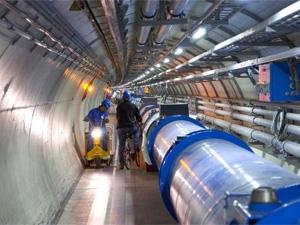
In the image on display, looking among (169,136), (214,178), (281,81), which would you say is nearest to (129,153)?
(169,136)

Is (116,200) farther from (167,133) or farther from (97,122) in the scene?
(97,122)

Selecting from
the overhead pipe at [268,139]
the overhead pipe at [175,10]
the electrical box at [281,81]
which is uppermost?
the overhead pipe at [175,10]

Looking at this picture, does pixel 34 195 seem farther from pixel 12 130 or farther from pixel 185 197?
pixel 185 197

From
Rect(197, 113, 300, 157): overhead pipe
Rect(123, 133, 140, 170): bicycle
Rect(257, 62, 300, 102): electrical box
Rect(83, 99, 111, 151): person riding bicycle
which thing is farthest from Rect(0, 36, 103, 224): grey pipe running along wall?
Rect(197, 113, 300, 157): overhead pipe

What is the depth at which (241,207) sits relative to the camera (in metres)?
2.17

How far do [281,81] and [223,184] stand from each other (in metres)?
3.49

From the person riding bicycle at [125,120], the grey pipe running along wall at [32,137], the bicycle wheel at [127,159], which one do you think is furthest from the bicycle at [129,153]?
the grey pipe running along wall at [32,137]

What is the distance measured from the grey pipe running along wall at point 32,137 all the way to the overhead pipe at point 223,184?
1.56 meters

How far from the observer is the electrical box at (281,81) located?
19.9 feet

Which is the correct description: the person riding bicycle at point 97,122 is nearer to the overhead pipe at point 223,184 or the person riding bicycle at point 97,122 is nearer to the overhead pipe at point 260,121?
the overhead pipe at point 260,121

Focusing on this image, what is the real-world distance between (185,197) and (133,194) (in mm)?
4544

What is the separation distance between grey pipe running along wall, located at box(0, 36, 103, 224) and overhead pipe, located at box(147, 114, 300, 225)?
5.13 feet

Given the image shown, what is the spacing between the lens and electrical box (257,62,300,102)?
608 cm

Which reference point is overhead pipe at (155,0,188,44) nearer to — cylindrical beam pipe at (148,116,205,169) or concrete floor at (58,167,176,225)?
cylindrical beam pipe at (148,116,205,169)
